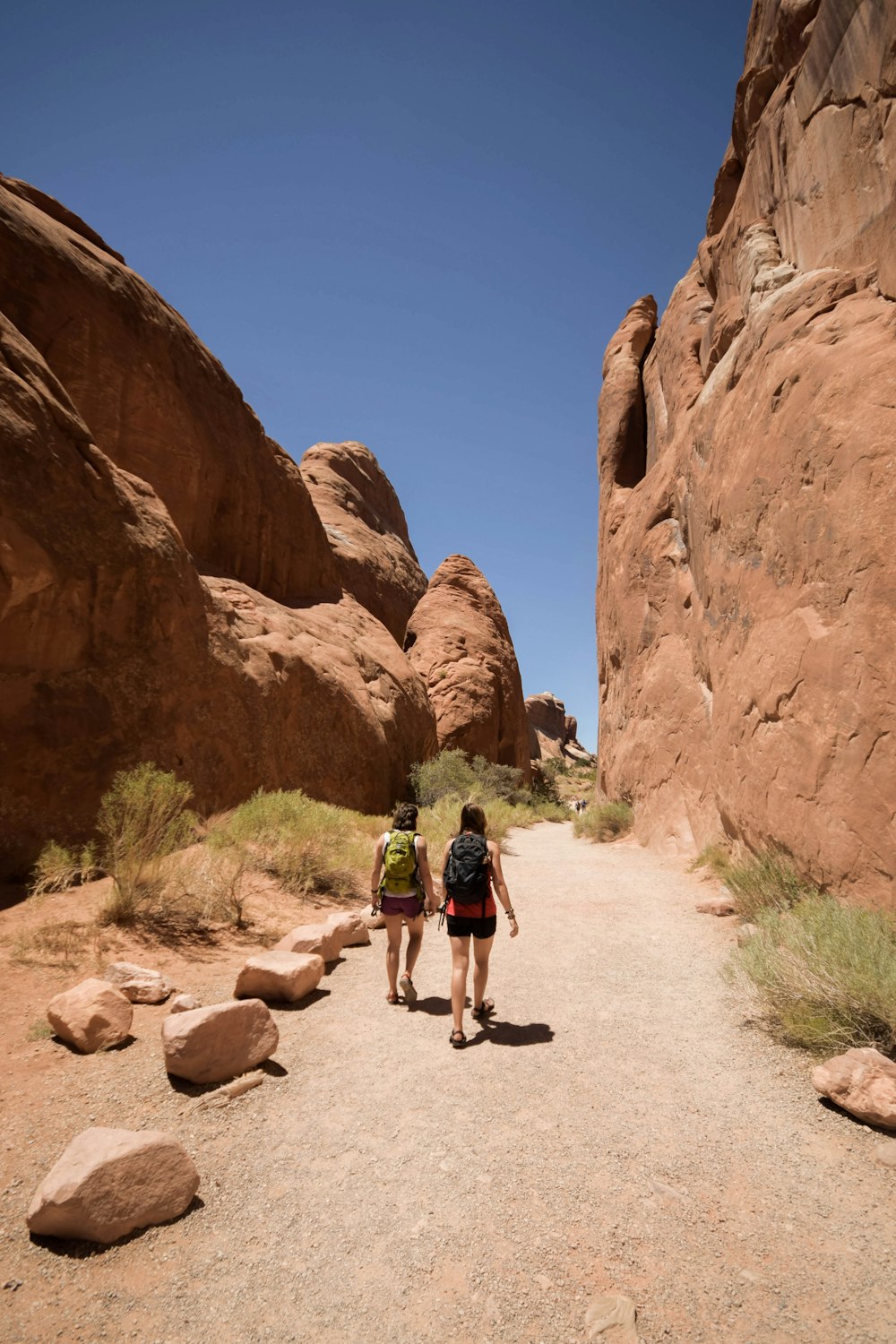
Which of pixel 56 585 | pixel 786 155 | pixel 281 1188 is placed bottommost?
pixel 281 1188

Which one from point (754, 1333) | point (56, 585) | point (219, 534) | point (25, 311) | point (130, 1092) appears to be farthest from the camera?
point (219, 534)

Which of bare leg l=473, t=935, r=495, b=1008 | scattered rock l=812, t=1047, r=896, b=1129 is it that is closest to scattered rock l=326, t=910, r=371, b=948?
bare leg l=473, t=935, r=495, b=1008

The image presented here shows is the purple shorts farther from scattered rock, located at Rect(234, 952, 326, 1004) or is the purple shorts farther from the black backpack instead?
scattered rock, located at Rect(234, 952, 326, 1004)

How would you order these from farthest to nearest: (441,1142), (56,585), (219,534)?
1. (219,534)
2. (56,585)
3. (441,1142)

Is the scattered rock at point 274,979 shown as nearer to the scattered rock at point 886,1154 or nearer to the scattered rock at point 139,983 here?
the scattered rock at point 139,983

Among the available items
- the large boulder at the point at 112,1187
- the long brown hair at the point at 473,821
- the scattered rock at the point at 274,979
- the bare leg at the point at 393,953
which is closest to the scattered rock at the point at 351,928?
the scattered rock at the point at 274,979

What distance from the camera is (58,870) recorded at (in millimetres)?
6855

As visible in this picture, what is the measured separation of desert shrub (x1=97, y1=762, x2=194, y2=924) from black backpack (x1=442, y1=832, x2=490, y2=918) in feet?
10.7

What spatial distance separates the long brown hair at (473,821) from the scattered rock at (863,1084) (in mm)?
2621

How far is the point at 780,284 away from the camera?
997 centimetres

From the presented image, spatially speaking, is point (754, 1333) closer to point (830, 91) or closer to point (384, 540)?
point (830, 91)

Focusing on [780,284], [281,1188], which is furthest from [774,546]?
[281,1188]

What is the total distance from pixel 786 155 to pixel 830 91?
63.5 inches

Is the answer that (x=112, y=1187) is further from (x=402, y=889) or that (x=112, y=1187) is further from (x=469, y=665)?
(x=469, y=665)
